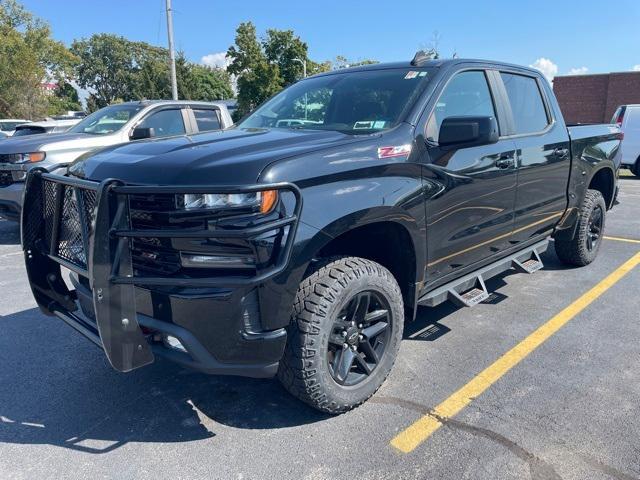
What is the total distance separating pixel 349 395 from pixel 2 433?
188cm

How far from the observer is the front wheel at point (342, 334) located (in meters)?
2.58

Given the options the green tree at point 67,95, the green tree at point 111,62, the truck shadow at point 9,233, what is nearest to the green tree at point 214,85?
the green tree at point 111,62

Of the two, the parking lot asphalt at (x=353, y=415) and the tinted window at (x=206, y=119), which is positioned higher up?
the tinted window at (x=206, y=119)

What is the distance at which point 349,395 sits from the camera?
2.86m

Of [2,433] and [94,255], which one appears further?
[2,433]

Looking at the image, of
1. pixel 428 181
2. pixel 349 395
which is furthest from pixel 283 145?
pixel 349 395

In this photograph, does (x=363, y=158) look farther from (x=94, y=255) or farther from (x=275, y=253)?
(x=94, y=255)

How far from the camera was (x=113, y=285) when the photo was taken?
2342 millimetres

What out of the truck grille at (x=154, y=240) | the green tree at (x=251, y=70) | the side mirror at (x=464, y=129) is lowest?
the truck grille at (x=154, y=240)

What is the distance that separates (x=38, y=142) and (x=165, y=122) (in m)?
1.77

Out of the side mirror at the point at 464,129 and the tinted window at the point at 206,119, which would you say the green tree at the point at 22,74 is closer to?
the tinted window at the point at 206,119

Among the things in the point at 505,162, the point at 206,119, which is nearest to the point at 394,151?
the point at 505,162

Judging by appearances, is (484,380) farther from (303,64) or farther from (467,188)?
(303,64)

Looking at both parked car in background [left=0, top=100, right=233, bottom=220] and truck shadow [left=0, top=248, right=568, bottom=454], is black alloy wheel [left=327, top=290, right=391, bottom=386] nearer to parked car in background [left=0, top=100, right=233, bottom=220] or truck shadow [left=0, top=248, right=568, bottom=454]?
truck shadow [left=0, top=248, right=568, bottom=454]
